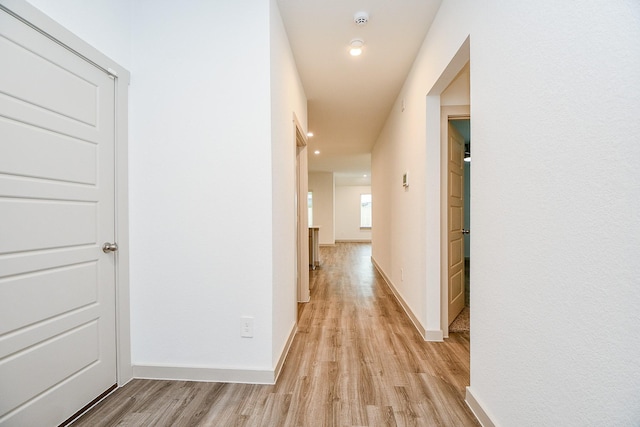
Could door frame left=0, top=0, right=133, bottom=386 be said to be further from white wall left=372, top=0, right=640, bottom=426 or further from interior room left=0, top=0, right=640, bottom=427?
white wall left=372, top=0, right=640, bottom=426

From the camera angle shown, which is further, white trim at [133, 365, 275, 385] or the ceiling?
the ceiling

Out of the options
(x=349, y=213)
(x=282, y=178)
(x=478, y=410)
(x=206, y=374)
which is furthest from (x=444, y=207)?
(x=349, y=213)

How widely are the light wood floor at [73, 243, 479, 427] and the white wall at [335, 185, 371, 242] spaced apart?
32.8 ft

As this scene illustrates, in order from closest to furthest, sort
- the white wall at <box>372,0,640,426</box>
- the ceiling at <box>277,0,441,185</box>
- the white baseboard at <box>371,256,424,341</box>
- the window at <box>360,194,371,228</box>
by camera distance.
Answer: the white wall at <box>372,0,640,426</box> < the ceiling at <box>277,0,441,185</box> < the white baseboard at <box>371,256,424,341</box> < the window at <box>360,194,371,228</box>

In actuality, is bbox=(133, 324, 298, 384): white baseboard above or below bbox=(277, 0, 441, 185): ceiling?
below

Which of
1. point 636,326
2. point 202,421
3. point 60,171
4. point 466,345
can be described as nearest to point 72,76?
point 60,171

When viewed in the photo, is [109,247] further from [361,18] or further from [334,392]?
[361,18]

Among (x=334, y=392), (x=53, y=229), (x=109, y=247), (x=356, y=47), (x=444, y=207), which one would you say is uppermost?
(x=356, y=47)

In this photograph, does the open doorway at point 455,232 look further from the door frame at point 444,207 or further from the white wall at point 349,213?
the white wall at point 349,213

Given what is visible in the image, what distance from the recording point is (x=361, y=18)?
2312mm

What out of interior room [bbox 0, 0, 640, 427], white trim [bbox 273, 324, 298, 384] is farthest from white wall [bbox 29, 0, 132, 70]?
white trim [bbox 273, 324, 298, 384]

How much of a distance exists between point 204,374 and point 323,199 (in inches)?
350

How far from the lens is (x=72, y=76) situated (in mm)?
1634

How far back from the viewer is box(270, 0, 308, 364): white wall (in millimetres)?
2070
